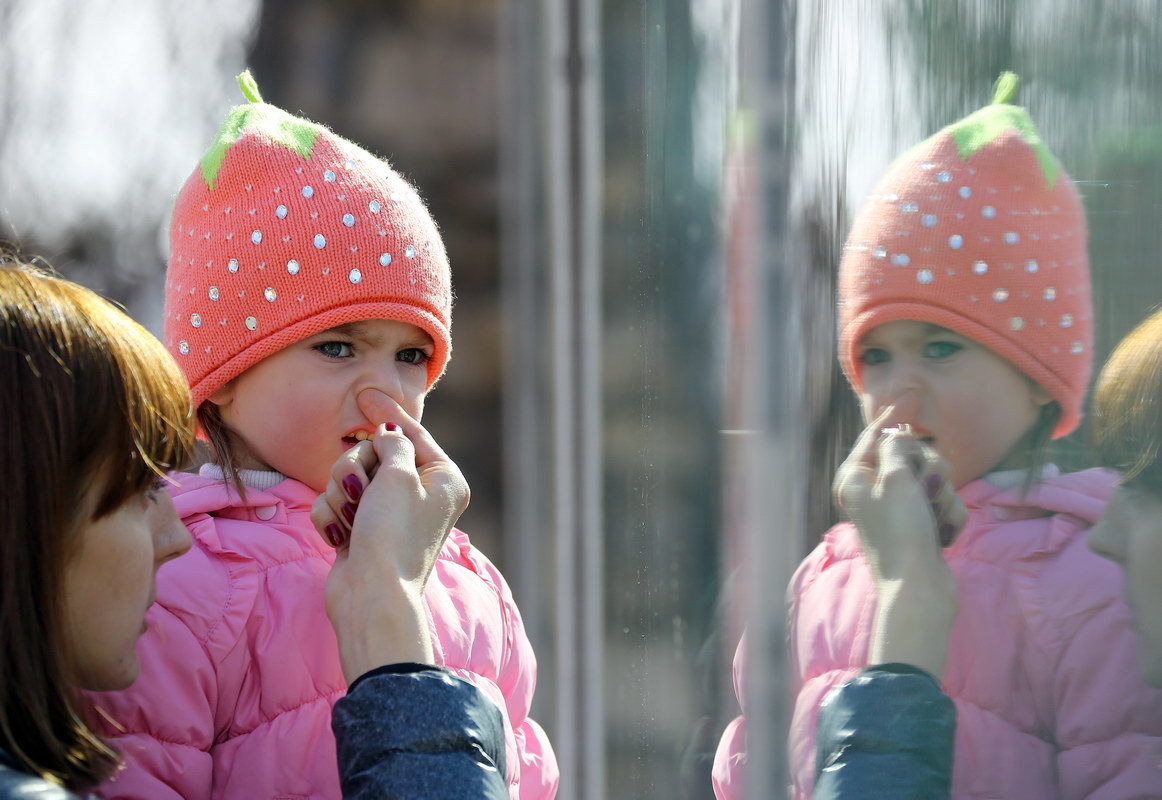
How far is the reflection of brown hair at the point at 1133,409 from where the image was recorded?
0.51 meters

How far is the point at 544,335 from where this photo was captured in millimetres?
1614

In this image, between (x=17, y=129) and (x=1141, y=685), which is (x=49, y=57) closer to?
(x=17, y=129)

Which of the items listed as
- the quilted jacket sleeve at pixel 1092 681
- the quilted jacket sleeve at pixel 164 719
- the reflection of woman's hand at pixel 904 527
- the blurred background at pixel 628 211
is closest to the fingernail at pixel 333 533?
the quilted jacket sleeve at pixel 164 719

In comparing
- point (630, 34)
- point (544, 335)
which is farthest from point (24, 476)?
point (544, 335)

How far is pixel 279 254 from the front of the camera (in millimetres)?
894

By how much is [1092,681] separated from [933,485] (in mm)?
122

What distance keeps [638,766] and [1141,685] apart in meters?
0.61

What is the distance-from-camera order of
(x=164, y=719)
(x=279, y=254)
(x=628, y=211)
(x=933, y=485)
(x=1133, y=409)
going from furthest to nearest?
(x=628, y=211) → (x=279, y=254) → (x=164, y=719) → (x=933, y=485) → (x=1133, y=409)

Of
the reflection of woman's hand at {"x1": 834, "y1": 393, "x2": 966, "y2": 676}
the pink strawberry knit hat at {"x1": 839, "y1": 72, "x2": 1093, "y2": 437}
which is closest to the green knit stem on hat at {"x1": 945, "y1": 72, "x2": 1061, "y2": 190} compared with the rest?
the pink strawberry knit hat at {"x1": 839, "y1": 72, "x2": 1093, "y2": 437}

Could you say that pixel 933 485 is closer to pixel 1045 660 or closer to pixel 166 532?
pixel 1045 660

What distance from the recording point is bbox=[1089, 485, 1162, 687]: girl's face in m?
0.52

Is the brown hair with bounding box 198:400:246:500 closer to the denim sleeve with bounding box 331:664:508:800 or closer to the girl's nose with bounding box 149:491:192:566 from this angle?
the girl's nose with bounding box 149:491:192:566

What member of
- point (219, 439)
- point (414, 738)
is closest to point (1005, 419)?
point (414, 738)

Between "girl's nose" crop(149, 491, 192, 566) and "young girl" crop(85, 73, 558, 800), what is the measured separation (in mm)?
48
